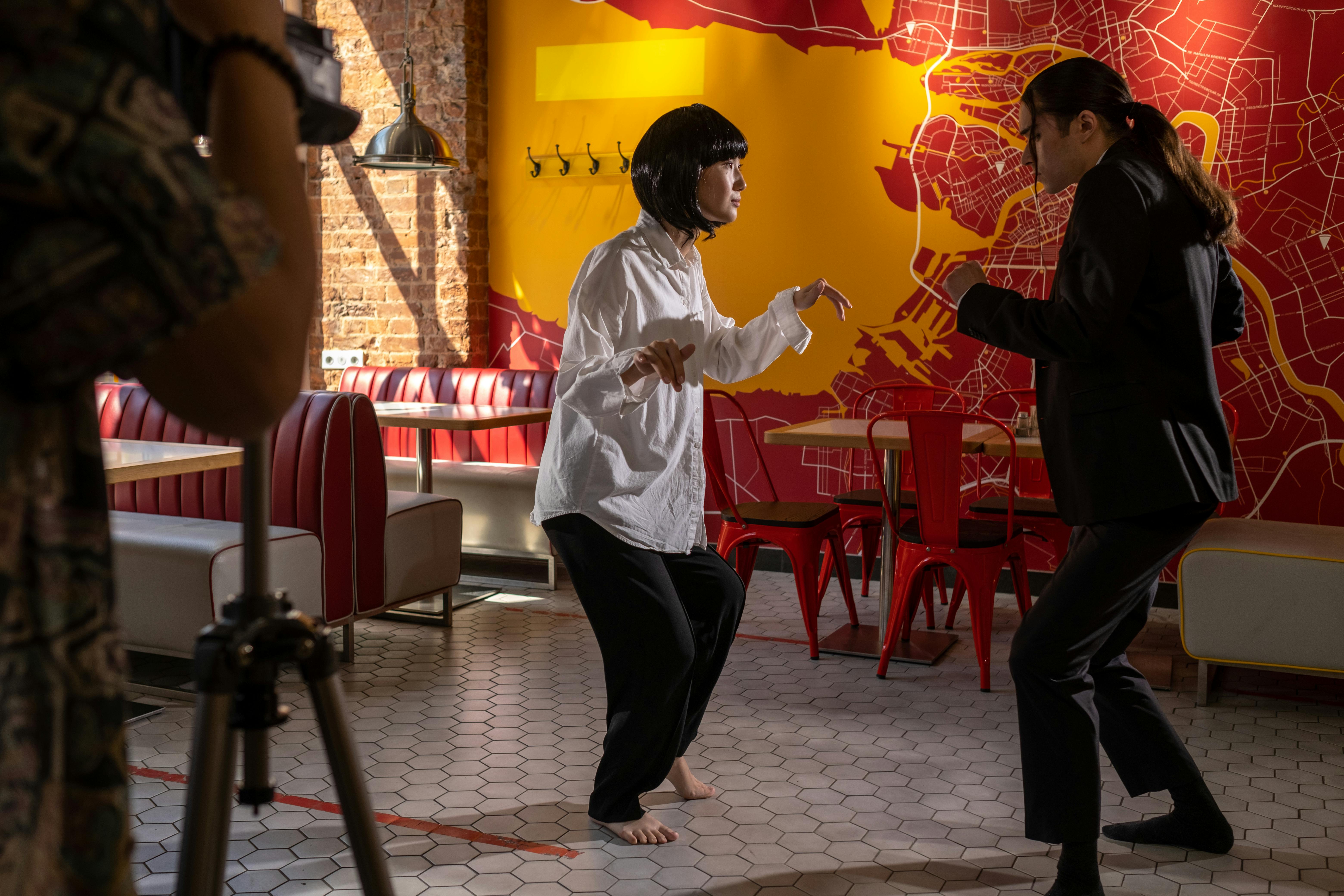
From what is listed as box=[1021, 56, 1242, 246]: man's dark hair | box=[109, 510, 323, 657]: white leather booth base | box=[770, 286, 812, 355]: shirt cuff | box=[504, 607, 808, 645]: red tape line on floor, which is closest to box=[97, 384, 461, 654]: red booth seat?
box=[109, 510, 323, 657]: white leather booth base

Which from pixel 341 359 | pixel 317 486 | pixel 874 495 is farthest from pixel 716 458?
pixel 341 359

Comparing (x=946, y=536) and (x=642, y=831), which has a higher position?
(x=946, y=536)

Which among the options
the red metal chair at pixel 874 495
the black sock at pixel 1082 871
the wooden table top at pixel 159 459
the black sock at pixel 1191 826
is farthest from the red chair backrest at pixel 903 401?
the wooden table top at pixel 159 459

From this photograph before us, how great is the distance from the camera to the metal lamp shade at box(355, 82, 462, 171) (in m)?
4.99

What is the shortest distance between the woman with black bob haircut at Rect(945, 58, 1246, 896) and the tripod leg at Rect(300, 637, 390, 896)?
1.59 m

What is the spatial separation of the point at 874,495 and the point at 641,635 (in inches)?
96.3

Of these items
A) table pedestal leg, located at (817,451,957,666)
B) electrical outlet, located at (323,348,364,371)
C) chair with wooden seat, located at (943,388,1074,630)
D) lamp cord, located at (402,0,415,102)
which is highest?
lamp cord, located at (402,0,415,102)

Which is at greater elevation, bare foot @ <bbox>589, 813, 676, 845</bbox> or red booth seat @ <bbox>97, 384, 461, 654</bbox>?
red booth seat @ <bbox>97, 384, 461, 654</bbox>

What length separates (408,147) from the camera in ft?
16.4

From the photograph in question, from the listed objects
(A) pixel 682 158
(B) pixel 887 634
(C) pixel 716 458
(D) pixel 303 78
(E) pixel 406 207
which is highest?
(E) pixel 406 207

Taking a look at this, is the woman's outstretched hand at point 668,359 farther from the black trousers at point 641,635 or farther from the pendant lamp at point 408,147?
the pendant lamp at point 408,147

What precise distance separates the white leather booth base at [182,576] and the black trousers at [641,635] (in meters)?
1.22

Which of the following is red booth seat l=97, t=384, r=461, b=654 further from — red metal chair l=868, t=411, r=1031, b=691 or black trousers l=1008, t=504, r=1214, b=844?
black trousers l=1008, t=504, r=1214, b=844

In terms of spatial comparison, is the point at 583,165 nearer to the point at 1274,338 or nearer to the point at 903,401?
the point at 903,401
